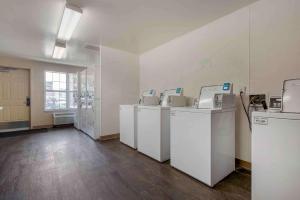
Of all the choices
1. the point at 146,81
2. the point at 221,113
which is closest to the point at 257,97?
the point at 221,113

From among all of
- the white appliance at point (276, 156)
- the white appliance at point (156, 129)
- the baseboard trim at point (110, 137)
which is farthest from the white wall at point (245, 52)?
the baseboard trim at point (110, 137)

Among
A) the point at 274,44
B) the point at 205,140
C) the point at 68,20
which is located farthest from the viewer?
the point at 68,20

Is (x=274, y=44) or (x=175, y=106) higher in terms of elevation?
(x=274, y=44)

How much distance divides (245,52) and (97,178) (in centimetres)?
264

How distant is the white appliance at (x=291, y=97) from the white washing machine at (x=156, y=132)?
1.41 metres

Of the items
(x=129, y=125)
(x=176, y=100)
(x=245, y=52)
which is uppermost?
(x=245, y=52)

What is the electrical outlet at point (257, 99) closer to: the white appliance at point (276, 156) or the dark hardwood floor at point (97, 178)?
the white appliance at point (276, 156)

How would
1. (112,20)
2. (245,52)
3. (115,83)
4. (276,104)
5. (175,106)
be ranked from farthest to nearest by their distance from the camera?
1. (115,83)
2. (175,106)
3. (112,20)
4. (245,52)
5. (276,104)

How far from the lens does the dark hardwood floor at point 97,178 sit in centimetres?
158

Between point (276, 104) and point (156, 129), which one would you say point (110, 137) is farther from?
point (276, 104)

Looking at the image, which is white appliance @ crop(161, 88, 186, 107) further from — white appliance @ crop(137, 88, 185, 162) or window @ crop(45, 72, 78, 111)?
window @ crop(45, 72, 78, 111)

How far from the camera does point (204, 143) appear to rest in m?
1.72

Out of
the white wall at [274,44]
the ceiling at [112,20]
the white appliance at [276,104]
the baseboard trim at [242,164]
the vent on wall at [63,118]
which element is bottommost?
the baseboard trim at [242,164]

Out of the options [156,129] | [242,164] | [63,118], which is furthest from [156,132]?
[63,118]
